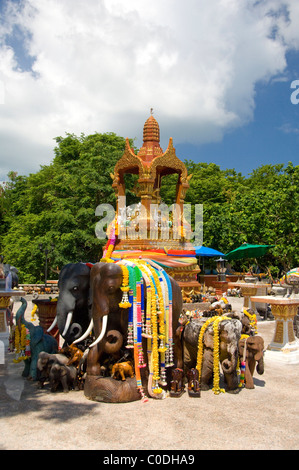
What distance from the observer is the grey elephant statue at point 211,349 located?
6.81 metres

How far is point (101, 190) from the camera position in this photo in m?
25.7

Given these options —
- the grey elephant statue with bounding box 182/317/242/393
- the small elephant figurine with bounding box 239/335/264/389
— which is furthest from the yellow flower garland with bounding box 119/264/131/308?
the small elephant figurine with bounding box 239/335/264/389

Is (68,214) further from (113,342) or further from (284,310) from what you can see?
(113,342)

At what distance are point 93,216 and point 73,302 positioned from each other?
712 inches

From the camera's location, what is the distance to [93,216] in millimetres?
25203

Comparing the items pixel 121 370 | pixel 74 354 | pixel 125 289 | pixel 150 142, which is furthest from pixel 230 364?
pixel 150 142

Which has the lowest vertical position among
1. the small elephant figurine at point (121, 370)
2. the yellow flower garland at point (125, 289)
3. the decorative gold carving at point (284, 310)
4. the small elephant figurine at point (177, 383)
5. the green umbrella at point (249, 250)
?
the small elephant figurine at point (177, 383)

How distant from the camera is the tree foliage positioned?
2298 centimetres

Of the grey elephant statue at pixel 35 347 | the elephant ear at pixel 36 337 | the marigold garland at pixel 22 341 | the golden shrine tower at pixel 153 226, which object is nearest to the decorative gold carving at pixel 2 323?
the marigold garland at pixel 22 341

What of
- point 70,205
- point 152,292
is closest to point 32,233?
point 70,205

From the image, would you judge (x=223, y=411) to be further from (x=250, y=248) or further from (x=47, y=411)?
(x=250, y=248)

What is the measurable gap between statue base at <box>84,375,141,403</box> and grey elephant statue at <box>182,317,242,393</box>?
1163 mm

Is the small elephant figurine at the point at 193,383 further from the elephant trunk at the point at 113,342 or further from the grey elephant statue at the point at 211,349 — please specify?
the elephant trunk at the point at 113,342

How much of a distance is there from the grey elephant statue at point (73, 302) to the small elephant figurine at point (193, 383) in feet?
6.92
